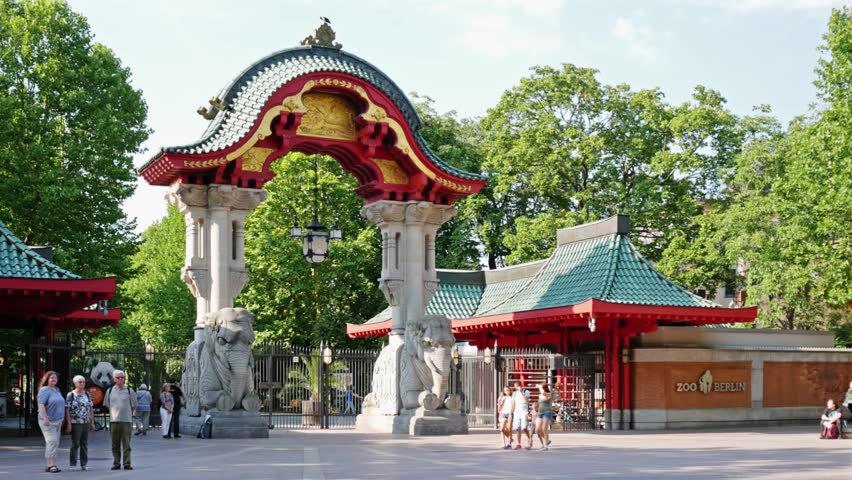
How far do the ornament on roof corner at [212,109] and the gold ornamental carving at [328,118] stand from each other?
80.6 inches

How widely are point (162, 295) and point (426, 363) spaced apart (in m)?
38.1

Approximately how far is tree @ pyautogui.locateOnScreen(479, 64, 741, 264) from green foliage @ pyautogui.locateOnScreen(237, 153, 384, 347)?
21.0ft

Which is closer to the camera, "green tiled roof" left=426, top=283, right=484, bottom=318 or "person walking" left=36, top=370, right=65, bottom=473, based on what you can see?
"person walking" left=36, top=370, right=65, bottom=473

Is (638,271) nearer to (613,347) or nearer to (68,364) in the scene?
(613,347)

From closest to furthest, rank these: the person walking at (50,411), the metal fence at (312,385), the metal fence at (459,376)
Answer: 1. the person walking at (50,411)
2. the metal fence at (459,376)
3. the metal fence at (312,385)

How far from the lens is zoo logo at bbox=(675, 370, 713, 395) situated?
108ft

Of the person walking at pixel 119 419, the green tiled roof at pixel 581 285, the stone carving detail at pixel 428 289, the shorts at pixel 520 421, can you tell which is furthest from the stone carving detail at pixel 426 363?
the person walking at pixel 119 419

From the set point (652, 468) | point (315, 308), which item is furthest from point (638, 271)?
point (315, 308)

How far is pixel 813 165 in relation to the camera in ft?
128

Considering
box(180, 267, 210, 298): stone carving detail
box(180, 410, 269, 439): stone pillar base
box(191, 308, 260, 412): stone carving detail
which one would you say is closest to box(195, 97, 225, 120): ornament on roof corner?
box(180, 267, 210, 298): stone carving detail

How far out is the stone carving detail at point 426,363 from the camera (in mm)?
28109

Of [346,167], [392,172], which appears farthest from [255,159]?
[392,172]

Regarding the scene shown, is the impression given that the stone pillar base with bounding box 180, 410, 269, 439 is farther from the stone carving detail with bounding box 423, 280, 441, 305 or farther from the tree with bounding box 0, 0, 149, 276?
the tree with bounding box 0, 0, 149, 276

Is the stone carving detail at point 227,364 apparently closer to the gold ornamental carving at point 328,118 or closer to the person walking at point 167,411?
the person walking at point 167,411
